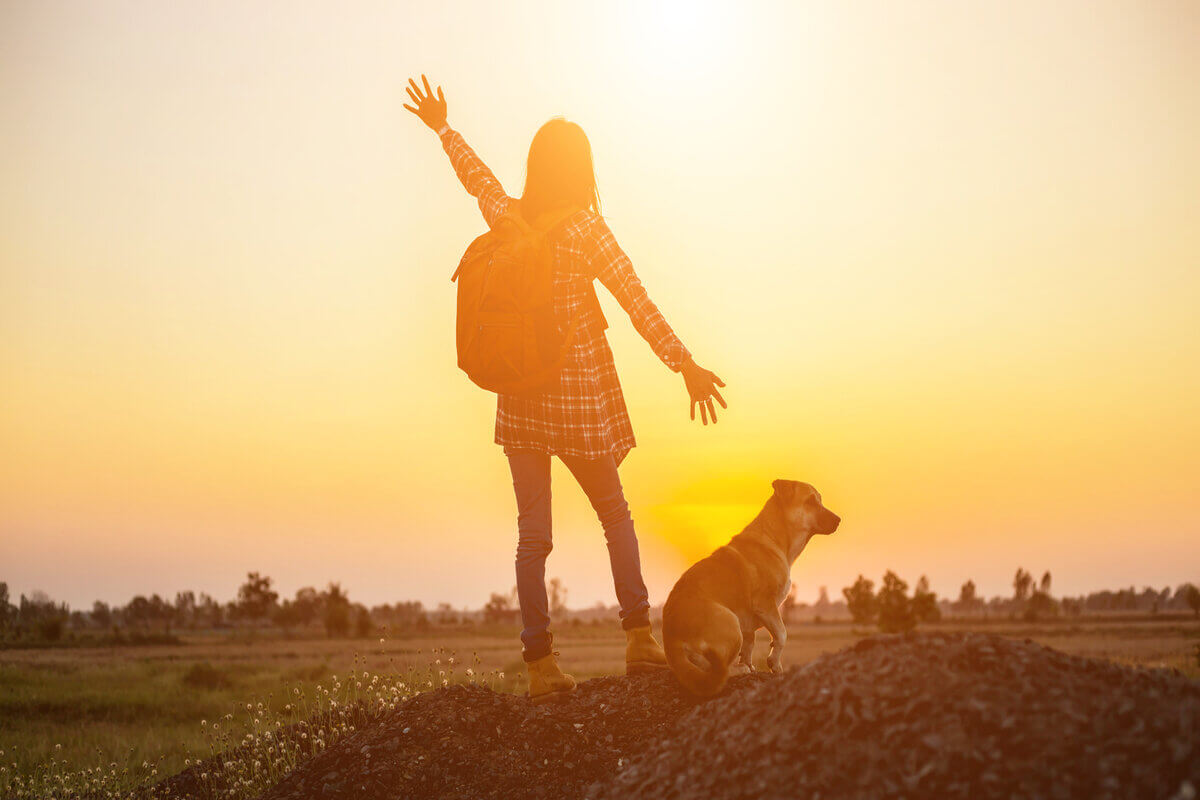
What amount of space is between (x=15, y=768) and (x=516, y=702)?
311 inches

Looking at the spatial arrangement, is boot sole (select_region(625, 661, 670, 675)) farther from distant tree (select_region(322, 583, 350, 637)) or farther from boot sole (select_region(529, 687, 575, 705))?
distant tree (select_region(322, 583, 350, 637))

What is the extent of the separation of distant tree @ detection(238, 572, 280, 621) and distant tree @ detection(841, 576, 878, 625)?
73170mm

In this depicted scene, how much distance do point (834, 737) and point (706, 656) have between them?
206 cm

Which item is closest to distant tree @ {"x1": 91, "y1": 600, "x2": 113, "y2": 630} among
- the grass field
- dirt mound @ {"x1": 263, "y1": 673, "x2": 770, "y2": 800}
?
the grass field

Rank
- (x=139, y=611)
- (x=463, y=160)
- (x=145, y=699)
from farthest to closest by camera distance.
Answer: (x=139, y=611), (x=145, y=699), (x=463, y=160)

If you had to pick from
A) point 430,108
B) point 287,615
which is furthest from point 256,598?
point 430,108

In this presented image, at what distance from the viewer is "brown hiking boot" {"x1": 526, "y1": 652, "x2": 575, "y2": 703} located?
25.2ft

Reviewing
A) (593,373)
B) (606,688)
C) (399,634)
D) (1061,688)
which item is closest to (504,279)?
(593,373)

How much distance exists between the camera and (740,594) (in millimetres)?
7738

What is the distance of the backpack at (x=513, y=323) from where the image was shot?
706 cm

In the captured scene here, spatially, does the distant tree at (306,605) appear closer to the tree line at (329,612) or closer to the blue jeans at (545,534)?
the tree line at (329,612)

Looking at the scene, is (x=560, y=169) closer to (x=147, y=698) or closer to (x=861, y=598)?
(x=147, y=698)

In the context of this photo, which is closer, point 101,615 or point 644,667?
point 644,667

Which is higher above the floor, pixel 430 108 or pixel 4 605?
pixel 430 108
